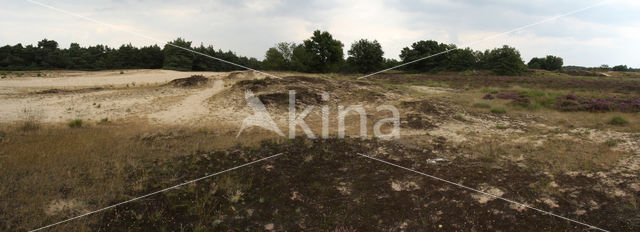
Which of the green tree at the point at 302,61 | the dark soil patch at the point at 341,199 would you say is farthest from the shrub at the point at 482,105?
the green tree at the point at 302,61

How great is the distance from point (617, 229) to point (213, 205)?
342 inches

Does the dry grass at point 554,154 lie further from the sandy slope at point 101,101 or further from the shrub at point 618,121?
the sandy slope at point 101,101

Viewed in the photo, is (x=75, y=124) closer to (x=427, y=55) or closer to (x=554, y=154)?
(x=554, y=154)

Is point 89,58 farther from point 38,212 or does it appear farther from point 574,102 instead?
point 574,102

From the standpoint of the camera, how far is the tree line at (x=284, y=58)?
146 ft

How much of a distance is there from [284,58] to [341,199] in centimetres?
4718

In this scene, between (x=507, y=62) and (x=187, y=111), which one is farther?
(x=507, y=62)

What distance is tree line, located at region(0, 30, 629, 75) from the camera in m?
44.5

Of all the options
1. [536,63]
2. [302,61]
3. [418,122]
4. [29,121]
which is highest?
[536,63]

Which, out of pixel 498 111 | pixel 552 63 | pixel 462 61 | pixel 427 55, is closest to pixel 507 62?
pixel 462 61

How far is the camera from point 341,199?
24.3 ft

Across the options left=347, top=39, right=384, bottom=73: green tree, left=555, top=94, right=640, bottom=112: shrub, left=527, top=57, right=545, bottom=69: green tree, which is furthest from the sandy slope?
left=527, top=57, right=545, bottom=69: green tree

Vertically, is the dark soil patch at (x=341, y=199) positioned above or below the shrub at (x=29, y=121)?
below

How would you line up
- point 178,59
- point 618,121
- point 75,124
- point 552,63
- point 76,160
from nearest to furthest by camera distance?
1. point 76,160
2. point 75,124
3. point 618,121
4. point 178,59
5. point 552,63
